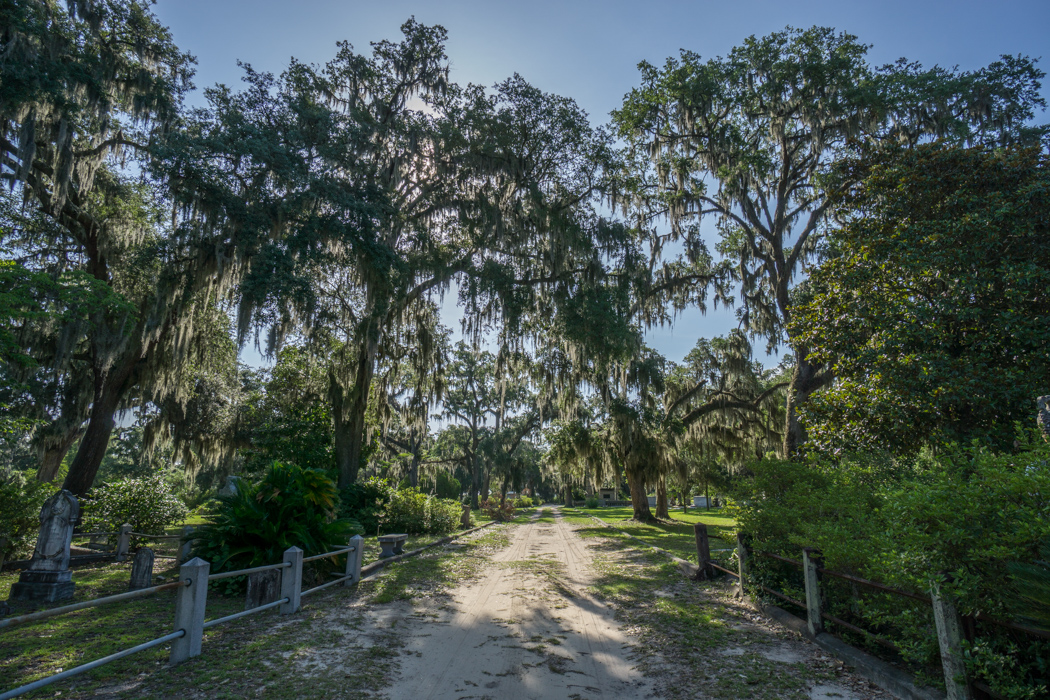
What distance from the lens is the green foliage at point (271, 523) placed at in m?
7.88

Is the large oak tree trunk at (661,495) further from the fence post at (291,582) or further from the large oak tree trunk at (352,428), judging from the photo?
the fence post at (291,582)

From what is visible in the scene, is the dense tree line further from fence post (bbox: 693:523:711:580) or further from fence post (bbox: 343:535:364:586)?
fence post (bbox: 343:535:364:586)

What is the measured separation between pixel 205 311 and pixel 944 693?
55.7ft

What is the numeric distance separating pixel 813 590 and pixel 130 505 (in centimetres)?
1383

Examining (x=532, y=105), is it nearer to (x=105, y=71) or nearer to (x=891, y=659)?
(x=105, y=71)

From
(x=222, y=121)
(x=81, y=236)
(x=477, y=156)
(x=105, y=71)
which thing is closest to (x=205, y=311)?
(x=81, y=236)

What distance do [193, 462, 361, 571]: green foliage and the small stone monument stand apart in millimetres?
1628

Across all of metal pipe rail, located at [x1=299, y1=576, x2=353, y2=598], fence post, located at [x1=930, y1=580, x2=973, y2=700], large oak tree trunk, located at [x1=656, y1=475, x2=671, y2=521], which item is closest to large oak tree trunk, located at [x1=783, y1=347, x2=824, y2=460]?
large oak tree trunk, located at [x1=656, y1=475, x2=671, y2=521]

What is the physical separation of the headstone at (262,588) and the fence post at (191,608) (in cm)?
196

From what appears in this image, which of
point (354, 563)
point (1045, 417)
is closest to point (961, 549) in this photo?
point (1045, 417)

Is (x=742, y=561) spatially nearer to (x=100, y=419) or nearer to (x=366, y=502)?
(x=366, y=502)

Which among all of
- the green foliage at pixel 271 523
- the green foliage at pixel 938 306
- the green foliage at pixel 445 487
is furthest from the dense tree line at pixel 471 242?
the green foliage at pixel 445 487

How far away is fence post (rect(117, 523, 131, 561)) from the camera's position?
37.8 feet

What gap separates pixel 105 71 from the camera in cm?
1251
